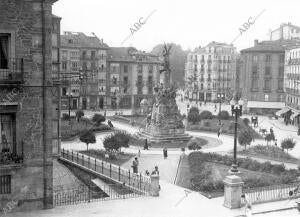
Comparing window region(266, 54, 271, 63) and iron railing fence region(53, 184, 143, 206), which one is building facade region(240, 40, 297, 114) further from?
iron railing fence region(53, 184, 143, 206)

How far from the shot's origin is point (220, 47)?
98062 mm

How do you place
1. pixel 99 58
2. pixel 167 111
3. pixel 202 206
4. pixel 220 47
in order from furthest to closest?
pixel 220 47, pixel 99 58, pixel 167 111, pixel 202 206

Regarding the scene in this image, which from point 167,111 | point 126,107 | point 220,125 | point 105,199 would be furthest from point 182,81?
point 105,199

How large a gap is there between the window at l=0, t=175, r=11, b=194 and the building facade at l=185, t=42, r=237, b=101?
79.1 metres

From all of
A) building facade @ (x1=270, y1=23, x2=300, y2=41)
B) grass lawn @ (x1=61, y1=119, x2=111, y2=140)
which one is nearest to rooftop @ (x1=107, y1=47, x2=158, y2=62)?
grass lawn @ (x1=61, y1=119, x2=111, y2=140)

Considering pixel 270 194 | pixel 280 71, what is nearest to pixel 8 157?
pixel 270 194

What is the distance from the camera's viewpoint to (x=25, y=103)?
732 inches

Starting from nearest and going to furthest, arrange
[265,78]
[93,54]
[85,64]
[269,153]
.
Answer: [269,153]
[265,78]
[85,64]
[93,54]

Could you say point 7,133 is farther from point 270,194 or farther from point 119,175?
point 270,194

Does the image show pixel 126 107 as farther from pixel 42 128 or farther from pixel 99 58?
pixel 42 128

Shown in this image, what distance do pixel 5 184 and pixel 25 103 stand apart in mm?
3275

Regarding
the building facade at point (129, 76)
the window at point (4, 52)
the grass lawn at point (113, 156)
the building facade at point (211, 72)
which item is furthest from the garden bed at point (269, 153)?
the building facade at point (211, 72)

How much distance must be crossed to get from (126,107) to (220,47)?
30137mm

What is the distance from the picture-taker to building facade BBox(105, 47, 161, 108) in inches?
3007
